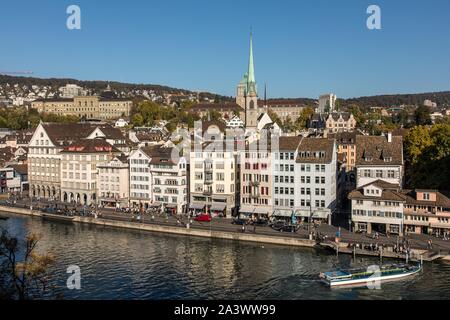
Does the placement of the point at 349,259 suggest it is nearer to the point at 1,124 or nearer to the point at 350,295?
the point at 350,295

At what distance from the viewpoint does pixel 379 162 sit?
62781 mm

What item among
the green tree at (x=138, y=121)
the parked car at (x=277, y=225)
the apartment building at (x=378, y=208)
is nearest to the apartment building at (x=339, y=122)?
the green tree at (x=138, y=121)

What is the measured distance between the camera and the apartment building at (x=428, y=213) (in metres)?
53.7

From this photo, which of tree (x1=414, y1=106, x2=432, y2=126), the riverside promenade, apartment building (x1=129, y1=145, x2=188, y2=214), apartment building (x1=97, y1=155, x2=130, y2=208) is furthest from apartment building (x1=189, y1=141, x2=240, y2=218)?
tree (x1=414, y1=106, x2=432, y2=126)

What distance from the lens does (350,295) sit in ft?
132

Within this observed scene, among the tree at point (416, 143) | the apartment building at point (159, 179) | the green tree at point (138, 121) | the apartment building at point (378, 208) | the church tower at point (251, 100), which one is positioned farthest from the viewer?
the green tree at point (138, 121)

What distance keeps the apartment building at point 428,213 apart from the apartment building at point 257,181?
50.8 feet

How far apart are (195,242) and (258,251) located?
295 inches

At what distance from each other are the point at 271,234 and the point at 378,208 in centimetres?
1071

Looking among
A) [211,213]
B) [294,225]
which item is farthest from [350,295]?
[211,213]

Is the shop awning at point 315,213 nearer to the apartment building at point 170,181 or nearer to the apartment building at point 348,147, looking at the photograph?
the apartment building at point 170,181

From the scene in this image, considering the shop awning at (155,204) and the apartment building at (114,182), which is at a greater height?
the apartment building at (114,182)

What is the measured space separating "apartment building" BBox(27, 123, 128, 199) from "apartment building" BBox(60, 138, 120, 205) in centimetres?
281

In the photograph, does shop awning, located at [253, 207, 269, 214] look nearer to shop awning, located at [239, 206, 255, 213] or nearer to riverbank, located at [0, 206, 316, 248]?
shop awning, located at [239, 206, 255, 213]
